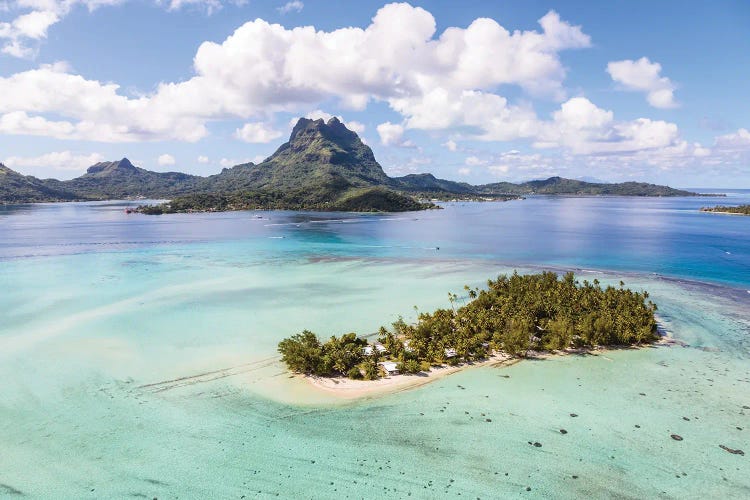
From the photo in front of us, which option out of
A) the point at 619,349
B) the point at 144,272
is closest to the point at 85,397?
the point at 619,349

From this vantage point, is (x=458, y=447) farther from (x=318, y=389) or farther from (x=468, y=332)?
(x=468, y=332)

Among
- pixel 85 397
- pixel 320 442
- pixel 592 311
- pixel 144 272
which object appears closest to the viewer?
pixel 320 442

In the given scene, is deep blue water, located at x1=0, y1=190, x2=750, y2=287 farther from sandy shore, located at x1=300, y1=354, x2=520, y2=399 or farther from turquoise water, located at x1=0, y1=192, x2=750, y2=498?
sandy shore, located at x1=300, y1=354, x2=520, y2=399

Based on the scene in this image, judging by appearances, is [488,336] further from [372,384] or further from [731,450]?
[731,450]

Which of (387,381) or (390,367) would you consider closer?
(387,381)

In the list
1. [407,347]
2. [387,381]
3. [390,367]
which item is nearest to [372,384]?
[387,381]

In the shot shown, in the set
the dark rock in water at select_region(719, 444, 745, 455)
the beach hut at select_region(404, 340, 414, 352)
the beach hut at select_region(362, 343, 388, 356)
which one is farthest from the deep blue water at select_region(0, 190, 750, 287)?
the beach hut at select_region(362, 343, 388, 356)

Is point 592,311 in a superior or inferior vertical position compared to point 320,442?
superior
